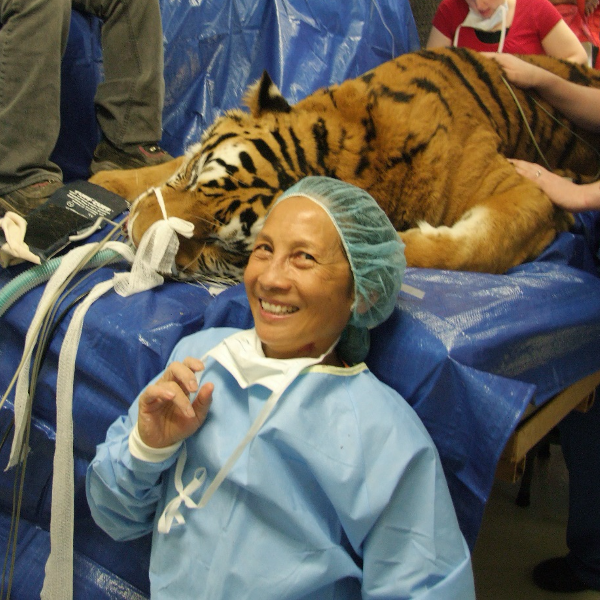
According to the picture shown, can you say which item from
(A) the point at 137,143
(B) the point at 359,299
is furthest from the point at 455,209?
(A) the point at 137,143

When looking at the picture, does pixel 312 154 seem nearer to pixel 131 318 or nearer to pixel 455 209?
pixel 455 209

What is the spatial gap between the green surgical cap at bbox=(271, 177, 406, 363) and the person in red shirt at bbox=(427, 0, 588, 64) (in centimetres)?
172

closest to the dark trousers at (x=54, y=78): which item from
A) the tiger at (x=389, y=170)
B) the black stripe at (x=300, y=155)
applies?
the tiger at (x=389, y=170)

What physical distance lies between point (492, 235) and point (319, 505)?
2.48ft

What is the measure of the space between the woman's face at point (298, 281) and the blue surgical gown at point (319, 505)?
64mm

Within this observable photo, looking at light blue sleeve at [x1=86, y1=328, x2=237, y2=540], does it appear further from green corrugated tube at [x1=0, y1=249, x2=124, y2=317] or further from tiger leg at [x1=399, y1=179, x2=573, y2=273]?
tiger leg at [x1=399, y1=179, x2=573, y2=273]

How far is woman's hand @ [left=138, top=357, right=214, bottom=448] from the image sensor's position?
2.27 feet

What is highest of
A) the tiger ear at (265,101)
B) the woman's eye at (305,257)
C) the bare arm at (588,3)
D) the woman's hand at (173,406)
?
the bare arm at (588,3)

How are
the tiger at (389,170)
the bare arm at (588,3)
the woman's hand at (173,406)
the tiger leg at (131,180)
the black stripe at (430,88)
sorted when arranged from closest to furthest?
the woman's hand at (173,406) → the tiger at (389,170) → the black stripe at (430,88) → the tiger leg at (131,180) → the bare arm at (588,3)

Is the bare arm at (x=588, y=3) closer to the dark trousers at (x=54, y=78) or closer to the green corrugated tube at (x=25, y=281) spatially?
the dark trousers at (x=54, y=78)

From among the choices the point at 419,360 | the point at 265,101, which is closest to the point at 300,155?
the point at 265,101

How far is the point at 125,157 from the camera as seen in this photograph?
6.02 ft

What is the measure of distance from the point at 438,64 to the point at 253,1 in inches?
45.0

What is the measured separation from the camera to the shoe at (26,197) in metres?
1.44
